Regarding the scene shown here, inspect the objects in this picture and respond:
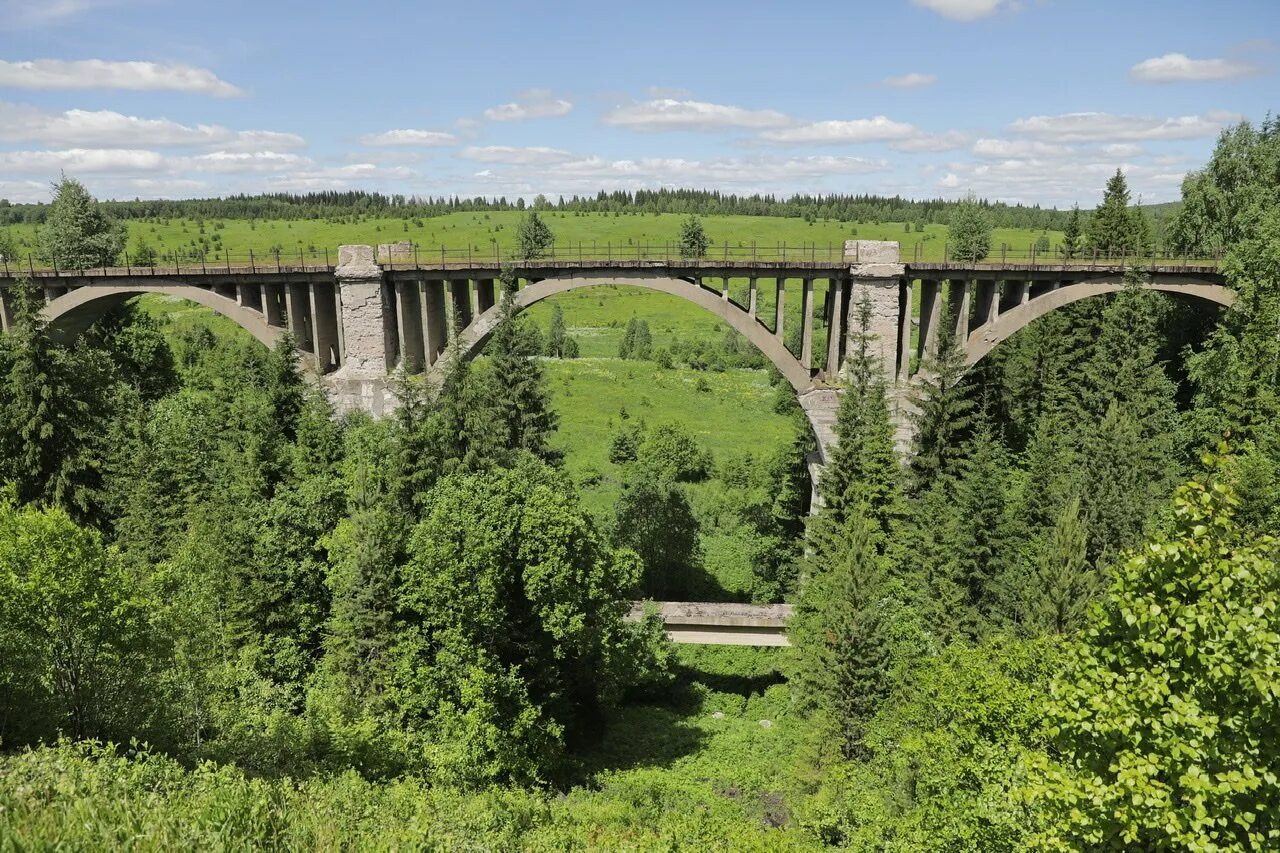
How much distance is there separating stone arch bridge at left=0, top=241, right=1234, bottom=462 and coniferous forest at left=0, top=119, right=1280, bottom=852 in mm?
1833

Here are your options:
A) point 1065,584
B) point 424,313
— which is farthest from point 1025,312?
point 424,313

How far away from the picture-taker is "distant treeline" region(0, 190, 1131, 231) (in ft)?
500

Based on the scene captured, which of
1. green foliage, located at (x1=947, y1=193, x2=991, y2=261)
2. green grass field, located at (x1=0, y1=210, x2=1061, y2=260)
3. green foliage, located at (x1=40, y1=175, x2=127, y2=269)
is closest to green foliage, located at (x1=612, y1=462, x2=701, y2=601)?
green foliage, located at (x1=40, y1=175, x2=127, y2=269)

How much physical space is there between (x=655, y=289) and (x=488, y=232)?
343 ft

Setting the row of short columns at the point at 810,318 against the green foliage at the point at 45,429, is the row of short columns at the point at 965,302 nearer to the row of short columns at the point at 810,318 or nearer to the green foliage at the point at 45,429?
the row of short columns at the point at 810,318

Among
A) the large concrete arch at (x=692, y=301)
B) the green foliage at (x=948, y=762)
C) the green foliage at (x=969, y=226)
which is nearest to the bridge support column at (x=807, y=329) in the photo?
the large concrete arch at (x=692, y=301)

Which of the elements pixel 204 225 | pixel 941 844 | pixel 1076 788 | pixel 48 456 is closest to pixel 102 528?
pixel 48 456

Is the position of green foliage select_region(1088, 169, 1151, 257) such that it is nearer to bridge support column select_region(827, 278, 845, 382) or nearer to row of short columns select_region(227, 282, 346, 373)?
bridge support column select_region(827, 278, 845, 382)

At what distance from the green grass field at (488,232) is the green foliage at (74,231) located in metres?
52.5

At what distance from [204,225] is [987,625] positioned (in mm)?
140617

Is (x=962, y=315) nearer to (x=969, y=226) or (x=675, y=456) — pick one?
(x=675, y=456)

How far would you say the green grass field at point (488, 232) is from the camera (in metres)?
120

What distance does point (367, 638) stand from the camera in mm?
24094

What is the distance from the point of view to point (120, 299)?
131 ft
